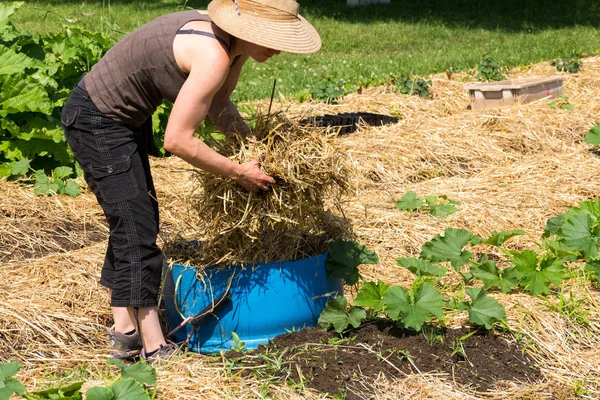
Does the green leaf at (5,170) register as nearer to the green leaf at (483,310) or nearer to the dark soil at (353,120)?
the dark soil at (353,120)

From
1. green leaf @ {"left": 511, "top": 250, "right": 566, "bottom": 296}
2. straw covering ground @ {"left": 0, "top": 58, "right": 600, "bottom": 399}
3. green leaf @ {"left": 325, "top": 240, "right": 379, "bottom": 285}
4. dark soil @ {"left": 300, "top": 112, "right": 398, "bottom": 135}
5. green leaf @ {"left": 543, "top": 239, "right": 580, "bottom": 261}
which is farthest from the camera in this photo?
dark soil @ {"left": 300, "top": 112, "right": 398, "bottom": 135}

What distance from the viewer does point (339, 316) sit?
11.0ft

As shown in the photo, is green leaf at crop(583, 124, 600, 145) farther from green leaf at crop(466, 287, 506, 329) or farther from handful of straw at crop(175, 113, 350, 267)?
handful of straw at crop(175, 113, 350, 267)

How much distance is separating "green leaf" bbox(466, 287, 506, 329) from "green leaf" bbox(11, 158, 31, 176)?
124 inches

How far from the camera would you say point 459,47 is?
1154 centimetres

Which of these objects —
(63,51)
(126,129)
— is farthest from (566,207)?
(63,51)

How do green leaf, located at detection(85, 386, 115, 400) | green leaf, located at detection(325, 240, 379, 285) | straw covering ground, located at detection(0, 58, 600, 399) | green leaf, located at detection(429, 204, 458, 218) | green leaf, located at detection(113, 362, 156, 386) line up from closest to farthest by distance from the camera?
green leaf, located at detection(85, 386, 115, 400) < green leaf, located at detection(113, 362, 156, 386) < straw covering ground, located at detection(0, 58, 600, 399) < green leaf, located at detection(325, 240, 379, 285) < green leaf, located at detection(429, 204, 458, 218)

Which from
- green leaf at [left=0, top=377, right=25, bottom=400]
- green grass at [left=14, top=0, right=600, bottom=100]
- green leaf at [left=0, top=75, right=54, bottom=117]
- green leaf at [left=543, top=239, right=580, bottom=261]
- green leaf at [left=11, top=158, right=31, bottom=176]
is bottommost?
green grass at [left=14, top=0, right=600, bottom=100]

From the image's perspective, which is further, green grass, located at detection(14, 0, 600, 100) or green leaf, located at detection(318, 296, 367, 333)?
green grass, located at detection(14, 0, 600, 100)

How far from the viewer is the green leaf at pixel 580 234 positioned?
12.8 ft

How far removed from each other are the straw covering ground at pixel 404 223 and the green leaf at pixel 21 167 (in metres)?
0.12

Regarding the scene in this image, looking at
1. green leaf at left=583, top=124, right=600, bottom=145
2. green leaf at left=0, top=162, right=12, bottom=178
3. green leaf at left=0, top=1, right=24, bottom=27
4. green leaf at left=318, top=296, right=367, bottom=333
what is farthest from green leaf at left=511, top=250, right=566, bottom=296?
green leaf at left=0, top=1, right=24, bottom=27

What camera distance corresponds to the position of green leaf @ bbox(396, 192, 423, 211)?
5.01 meters

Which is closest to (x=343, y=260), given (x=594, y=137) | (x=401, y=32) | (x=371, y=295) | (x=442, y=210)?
(x=371, y=295)
